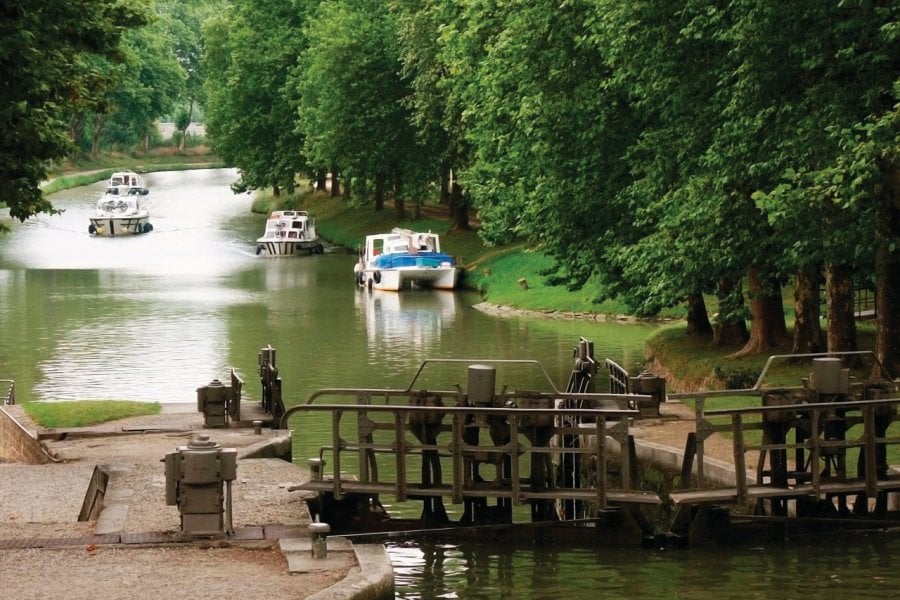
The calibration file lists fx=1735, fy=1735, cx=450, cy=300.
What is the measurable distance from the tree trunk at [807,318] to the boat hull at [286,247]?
1906 inches

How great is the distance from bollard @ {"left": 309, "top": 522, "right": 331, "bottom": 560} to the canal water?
1.33 m

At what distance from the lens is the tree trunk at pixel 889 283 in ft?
82.0

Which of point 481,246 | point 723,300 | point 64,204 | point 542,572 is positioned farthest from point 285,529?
point 64,204

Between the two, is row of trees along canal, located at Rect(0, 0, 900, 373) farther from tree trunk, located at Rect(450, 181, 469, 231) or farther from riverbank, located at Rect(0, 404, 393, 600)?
tree trunk, located at Rect(450, 181, 469, 231)

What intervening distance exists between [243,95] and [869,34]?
67.1 meters

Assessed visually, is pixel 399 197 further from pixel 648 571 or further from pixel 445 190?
pixel 648 571

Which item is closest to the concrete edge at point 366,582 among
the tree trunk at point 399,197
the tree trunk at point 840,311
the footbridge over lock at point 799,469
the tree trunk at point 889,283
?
the footbridge over lock at point 799,469

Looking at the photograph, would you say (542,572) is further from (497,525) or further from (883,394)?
(883,394)

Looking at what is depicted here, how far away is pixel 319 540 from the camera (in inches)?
618

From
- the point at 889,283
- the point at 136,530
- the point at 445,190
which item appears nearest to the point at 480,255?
the point at 445,190

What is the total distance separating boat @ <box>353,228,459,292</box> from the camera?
60938 mm

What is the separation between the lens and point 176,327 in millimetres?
47062

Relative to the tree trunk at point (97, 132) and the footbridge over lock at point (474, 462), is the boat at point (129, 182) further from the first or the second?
the footbridge over lock at point (474, 462)

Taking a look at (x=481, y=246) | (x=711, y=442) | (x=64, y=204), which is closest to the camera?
(x=711, y=442)
